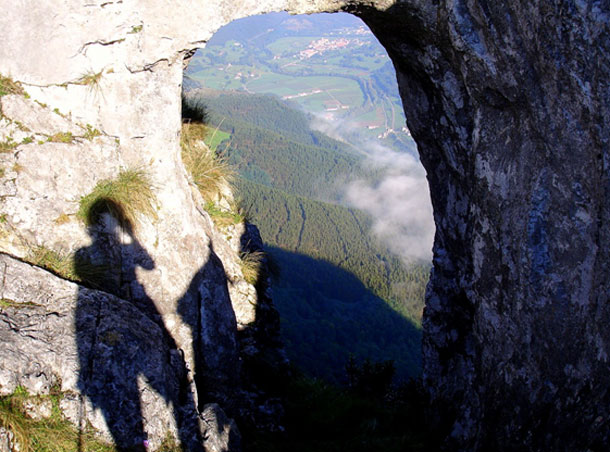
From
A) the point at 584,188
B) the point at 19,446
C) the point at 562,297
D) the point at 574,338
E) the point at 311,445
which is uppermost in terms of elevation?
the point at 584,188

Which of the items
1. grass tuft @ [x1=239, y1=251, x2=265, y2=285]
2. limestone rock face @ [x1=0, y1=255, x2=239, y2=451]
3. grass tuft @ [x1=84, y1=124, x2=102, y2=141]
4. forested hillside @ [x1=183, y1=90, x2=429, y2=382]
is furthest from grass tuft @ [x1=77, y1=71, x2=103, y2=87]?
grass tuft @ [x1=239, y1=251, x2=265, y2=285]

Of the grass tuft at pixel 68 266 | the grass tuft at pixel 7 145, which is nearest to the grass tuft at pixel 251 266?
the grass tuft at pixel 68 266

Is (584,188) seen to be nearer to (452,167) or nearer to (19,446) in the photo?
(452,167)

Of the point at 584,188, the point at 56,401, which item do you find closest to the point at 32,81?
the point at 56,401

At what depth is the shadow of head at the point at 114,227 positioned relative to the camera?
5.45 metres

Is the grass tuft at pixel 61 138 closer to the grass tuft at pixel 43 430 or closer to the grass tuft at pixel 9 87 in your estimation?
the grass tuft at pixel 9 87

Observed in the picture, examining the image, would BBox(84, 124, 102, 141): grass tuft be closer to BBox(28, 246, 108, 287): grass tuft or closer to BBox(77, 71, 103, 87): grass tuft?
BBox(77, 71, 103, 87): grass tuft

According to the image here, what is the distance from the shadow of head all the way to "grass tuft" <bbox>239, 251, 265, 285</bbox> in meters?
3.07

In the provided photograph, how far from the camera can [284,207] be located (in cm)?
7238

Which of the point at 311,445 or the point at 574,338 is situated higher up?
the point at 574,338

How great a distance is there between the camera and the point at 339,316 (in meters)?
52.0

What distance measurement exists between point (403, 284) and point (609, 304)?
65.9 metres

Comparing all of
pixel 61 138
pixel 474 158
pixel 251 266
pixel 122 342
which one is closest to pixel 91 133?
pixel 61 138

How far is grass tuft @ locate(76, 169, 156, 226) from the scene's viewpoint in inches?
215
